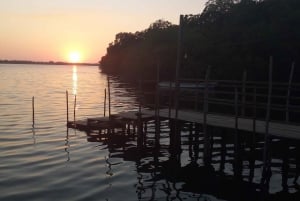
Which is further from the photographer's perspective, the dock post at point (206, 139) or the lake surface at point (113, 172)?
the dock post at point (206, 139)

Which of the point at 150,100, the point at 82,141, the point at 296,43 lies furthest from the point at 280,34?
the point at 82,141

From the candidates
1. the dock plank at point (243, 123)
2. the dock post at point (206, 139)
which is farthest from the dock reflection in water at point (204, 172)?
the dock plank at point (243, 123)

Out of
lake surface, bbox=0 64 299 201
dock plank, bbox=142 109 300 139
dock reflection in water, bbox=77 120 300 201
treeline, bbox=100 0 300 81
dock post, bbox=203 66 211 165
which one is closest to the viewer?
lake surface, bbox=0 64 299 201

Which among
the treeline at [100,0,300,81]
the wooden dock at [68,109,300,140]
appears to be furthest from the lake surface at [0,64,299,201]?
the treeline at [100,0,300,81]

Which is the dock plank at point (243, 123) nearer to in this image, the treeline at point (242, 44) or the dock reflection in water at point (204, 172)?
the dock reflection in water at point (204, 172)

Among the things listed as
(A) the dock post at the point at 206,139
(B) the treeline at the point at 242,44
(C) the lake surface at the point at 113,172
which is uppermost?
(B) the treeline at the point at 242,44

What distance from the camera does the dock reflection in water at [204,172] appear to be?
16.0 m

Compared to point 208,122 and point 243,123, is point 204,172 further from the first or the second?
point 243,123

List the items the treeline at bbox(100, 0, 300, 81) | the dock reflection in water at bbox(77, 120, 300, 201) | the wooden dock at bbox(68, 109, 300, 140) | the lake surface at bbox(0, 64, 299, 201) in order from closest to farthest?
1. the lake surface at bbox(0, 64, 299, 201)
2. the dock reflection in water at bbox(77, 120, 300, 201)
3. the wooden dock at bbox(68, 109, 300, 140)
4. the treeline at bbox(100, 0, 300, 81)

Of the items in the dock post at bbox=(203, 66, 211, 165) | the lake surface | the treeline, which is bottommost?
the lake surface

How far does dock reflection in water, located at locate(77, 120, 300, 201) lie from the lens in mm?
16047

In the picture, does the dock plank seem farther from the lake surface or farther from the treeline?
the treeline

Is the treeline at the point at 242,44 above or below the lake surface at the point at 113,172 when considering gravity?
above

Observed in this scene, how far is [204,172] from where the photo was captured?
18.8 m
